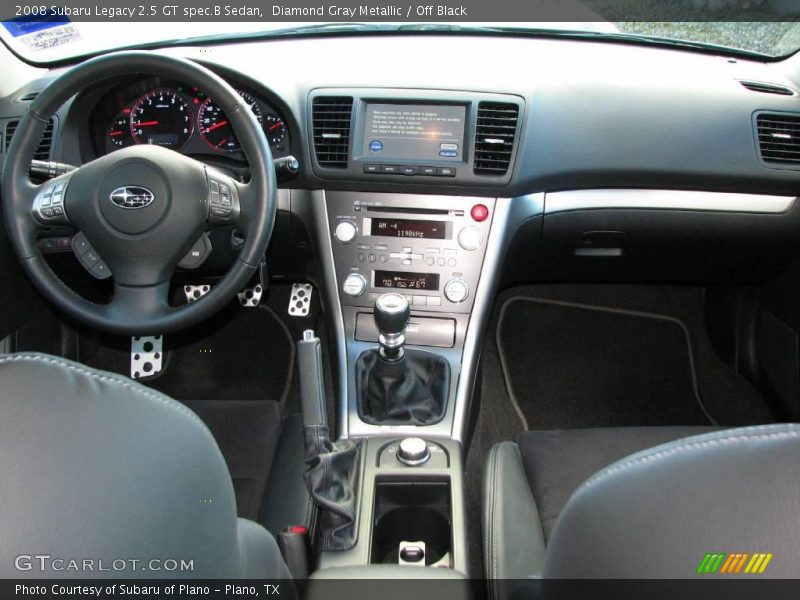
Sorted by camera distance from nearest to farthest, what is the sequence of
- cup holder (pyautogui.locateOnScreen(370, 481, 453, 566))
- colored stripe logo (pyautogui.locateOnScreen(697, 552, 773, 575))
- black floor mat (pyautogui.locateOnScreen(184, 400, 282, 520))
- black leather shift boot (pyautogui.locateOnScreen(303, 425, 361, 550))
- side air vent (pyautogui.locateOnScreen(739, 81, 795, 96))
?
colored stripe logo (pyautogui.locateOnScreen(697, 552, 773, 575)), black leather shift boot (pyautogui.locateOnScreen(303, 425, 361, 550)), cup holder (pyautogui.locateOnScreen(370, 481, 453, 566)), black floor mat (pyautogui.locateOnScreen(184, 400, 282, 520)), side air vent (pyautogui.locateOnScreen(739, 81, 795, 96))

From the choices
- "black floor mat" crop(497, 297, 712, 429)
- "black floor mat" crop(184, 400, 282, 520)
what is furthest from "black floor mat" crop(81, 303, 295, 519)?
"black floor mat" crop(497, 297, 712, 429)

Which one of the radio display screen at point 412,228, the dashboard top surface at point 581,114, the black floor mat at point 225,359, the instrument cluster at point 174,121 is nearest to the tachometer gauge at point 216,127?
the instrument cluster at point 174,121

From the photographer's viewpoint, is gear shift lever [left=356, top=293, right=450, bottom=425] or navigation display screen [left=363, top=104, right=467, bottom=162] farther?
navigation display screen [left=363, top=104, right=467, bottom=162]

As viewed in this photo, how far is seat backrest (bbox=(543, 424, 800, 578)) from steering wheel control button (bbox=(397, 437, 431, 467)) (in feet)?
2.70

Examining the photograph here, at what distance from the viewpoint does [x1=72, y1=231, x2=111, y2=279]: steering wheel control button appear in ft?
4.96

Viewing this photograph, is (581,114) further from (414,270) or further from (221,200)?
(221,200)

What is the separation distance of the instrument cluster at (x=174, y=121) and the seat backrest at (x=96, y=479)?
1.23 m

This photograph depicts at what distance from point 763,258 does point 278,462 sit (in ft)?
5.11

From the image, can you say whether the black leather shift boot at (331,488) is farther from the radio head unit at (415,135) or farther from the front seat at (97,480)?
the radio head unit at (415,135)

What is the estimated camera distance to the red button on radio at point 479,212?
189 centimetres

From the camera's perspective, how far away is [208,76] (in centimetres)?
145

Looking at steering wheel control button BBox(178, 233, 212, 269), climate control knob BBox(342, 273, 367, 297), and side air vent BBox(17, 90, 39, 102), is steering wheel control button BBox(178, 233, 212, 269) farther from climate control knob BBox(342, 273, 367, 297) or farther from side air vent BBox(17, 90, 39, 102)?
side air vent BBox(17, 90, 39, 102)

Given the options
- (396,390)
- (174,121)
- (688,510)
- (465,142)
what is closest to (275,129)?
(174,121)

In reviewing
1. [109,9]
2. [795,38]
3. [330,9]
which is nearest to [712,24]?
[795,38]
